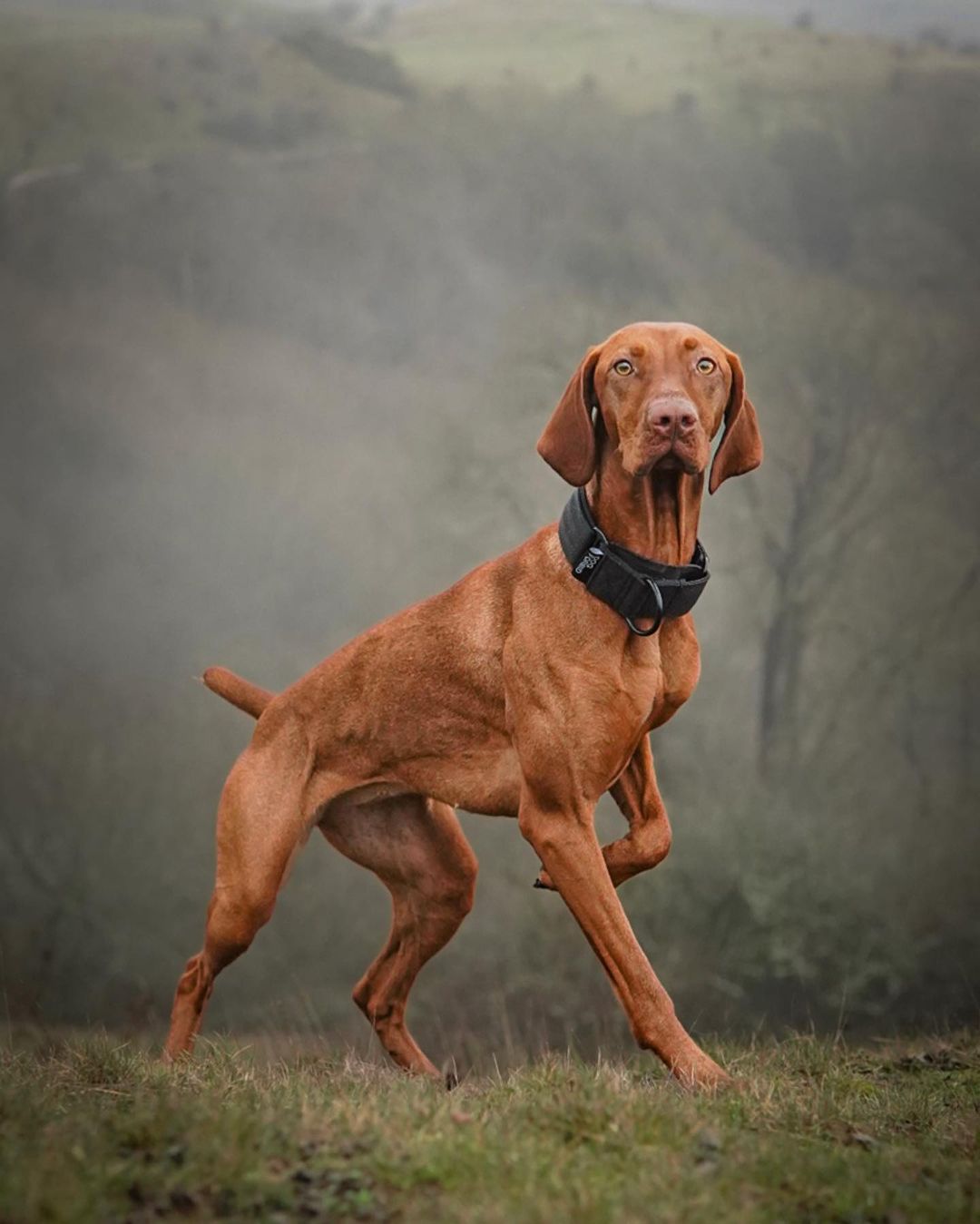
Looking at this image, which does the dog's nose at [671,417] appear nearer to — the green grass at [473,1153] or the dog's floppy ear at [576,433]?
the dog's floppy ear at [576,433]

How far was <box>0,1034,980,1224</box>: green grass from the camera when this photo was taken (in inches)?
152

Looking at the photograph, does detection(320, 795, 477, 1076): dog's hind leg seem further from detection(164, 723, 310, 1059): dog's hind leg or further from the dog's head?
the dog's head

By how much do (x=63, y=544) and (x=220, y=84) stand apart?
333 inches

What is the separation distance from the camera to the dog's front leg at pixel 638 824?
5.88m

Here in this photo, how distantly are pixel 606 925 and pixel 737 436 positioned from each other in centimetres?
172

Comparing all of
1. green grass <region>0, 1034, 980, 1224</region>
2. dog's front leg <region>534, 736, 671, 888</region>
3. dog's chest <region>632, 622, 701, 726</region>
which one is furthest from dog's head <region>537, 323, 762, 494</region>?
green grass <region>0, 1034, 980, 1224</region>

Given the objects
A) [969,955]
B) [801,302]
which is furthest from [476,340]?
[969,955]

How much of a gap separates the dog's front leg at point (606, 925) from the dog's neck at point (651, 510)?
0.93m

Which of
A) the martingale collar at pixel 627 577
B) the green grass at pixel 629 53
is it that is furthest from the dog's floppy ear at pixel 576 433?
the green grass at pixel 629 53

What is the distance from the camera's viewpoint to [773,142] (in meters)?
Result: 25.7

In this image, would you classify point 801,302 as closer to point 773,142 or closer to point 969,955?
point 773,142

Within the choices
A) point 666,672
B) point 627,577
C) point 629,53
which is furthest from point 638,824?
point 629,53

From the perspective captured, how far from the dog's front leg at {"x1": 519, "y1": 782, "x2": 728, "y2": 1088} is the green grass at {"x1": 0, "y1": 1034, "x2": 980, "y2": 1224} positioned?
135mm

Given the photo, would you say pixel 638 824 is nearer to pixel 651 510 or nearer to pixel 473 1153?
pixel 651 510
